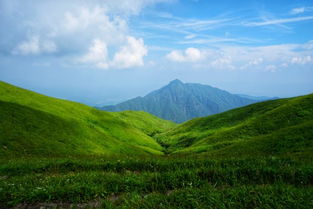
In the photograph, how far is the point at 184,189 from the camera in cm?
684

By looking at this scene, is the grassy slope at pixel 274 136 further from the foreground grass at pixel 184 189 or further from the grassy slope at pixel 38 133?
the grassy slope at pixel 38 133

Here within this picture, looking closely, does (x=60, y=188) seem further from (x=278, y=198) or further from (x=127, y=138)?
(x=127, y=138)

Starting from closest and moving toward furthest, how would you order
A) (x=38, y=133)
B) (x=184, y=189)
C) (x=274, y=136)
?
1. (x=184, y=189)
2. (x=274, y=136)
3. (x=38, y=133)

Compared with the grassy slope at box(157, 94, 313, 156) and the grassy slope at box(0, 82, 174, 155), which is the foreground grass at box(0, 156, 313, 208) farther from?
the grassy slope at box(0, 82, 174, 155)

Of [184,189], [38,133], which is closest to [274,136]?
[184,189]

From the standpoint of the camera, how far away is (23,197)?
22.9 feet

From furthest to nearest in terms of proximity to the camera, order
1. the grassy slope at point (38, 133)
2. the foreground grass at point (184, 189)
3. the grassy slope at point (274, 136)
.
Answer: the grassy slope at point (274, 136) < the grassy slope at point (38, 133) < the foreground grass at point (184, 189)

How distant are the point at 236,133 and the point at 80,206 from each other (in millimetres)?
57945

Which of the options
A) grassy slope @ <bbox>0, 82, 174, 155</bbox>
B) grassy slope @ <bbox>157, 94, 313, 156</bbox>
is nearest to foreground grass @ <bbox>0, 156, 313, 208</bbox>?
grassy slope @ <bbox>157, 94, 313, 156</bbox>

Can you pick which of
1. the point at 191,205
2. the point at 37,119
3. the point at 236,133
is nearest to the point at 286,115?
the point at 236,133

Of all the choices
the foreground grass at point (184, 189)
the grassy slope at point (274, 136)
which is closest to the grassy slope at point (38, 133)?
the foreground grass at point (184, 189)

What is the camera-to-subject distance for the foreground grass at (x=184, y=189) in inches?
228

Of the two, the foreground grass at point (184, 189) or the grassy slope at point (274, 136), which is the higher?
the foreground grass at point (184, 189)

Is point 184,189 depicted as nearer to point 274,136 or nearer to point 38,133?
point 274,136
